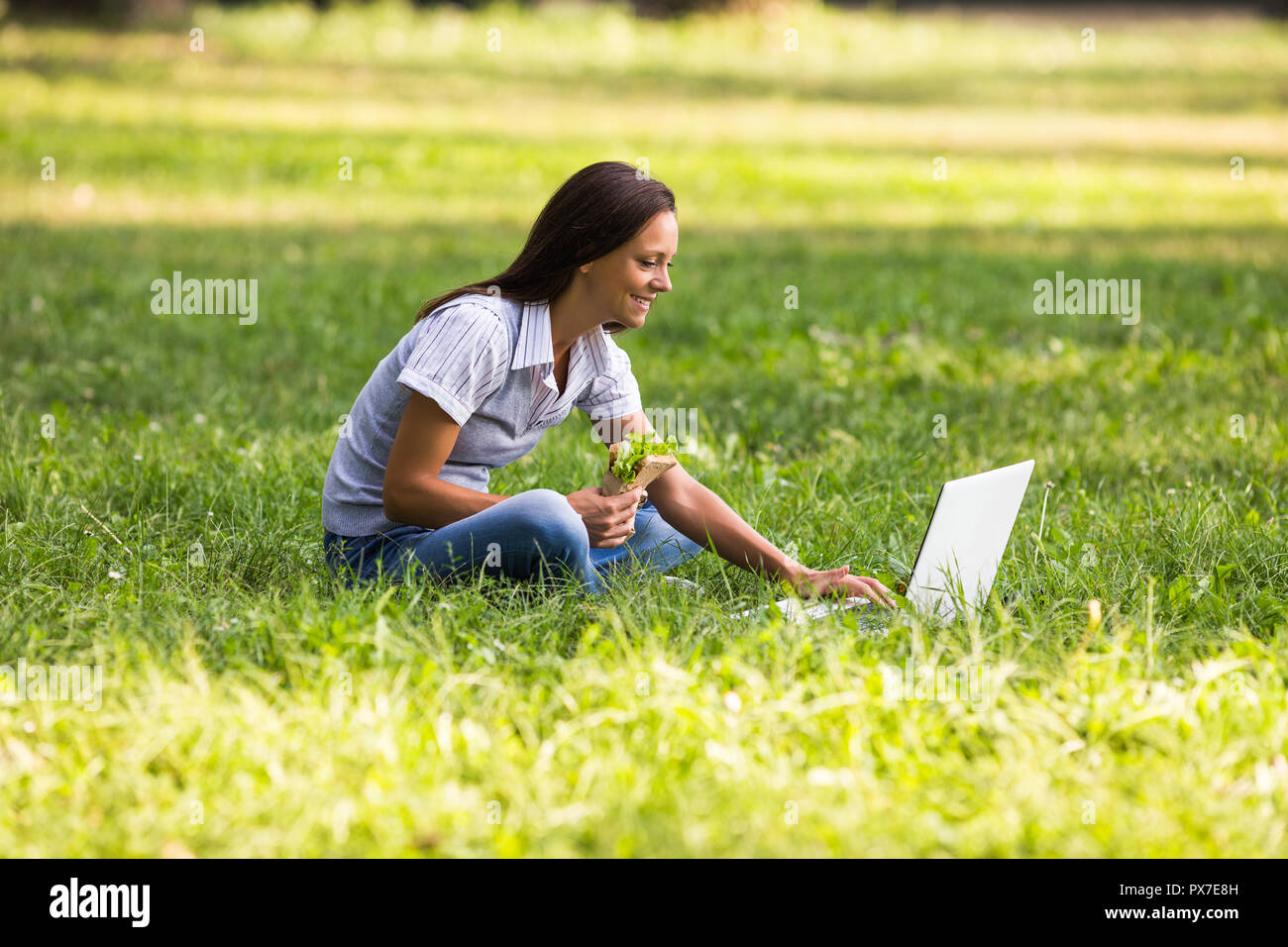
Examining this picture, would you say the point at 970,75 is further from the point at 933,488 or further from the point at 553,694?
the point at 553,694

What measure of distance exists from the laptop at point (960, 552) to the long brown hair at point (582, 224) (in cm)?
99

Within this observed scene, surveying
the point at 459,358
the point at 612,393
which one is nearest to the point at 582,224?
the point at 459,358

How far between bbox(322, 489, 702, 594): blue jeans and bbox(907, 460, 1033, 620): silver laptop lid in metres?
0.71

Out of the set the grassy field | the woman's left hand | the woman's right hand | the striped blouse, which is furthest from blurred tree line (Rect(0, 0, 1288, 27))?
the woman's left hand

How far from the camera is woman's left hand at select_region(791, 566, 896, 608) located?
3570mm

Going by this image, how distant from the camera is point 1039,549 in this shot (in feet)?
13.1

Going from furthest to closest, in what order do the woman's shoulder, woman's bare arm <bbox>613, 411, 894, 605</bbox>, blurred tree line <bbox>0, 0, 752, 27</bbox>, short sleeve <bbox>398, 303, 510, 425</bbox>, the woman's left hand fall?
blurred tree line <bbox>0, 0, 752, 27</bbox>
woman's bare arm <bbox>613, 411, 894, 605</bbox>
the woman's left hand
the woman's shoulder
short sleeve <bbox>398, 303, 510, 425</bbox>

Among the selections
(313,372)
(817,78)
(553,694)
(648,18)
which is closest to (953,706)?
(553,694)

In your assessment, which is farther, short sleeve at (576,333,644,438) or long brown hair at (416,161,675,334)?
short sleeve at (576,333,644,438)

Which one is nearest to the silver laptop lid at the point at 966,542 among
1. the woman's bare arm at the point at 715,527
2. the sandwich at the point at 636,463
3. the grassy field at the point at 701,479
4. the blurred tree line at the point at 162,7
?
the grassy field at the point at 701,479

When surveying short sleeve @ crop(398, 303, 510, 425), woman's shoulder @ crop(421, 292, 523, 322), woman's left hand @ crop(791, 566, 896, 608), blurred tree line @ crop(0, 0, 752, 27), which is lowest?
woman's left hand @ crop(791, 566, 896, 608)

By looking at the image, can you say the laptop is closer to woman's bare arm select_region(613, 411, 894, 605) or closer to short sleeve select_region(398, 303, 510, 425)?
woman's bare arm select_region(613, 411, 894, 605)

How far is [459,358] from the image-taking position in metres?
3.35

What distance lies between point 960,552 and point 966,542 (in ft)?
0.10
